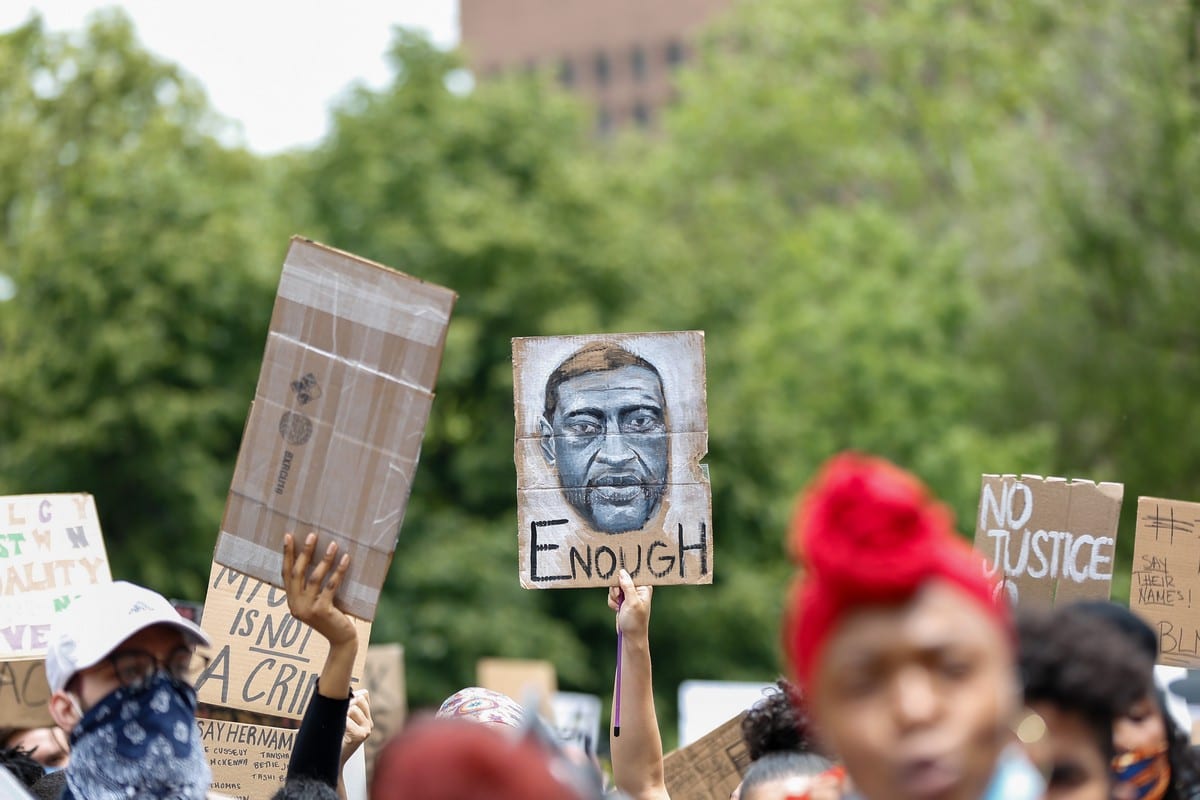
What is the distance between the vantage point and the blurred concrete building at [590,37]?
254 ft

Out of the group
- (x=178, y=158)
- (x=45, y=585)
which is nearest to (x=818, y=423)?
(x=178, y=158)

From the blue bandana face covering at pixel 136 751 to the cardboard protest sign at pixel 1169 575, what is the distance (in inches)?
118

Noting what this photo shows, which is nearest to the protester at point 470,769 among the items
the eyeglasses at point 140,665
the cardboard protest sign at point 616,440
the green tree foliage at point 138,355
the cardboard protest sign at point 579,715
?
the eyeglasses at point 140,665

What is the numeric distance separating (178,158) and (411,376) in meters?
19.9

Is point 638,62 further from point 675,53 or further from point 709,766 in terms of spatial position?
point 709,766

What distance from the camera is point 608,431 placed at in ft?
15.4

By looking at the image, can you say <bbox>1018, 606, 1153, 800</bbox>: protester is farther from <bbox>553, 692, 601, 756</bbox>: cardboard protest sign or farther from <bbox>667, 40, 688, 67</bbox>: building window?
<bbox>667, 40, 688, 67</bbox>: building window

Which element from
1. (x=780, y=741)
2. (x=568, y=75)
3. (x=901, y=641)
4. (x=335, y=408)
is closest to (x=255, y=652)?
(x=335, y=408)

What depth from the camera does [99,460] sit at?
57.9ft

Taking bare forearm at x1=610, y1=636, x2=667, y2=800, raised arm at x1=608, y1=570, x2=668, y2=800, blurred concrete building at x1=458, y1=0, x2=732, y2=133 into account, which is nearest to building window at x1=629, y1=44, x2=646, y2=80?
blurred concrete building at x1=458, y1=0, x2=732, y2=133

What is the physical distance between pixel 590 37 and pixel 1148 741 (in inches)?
3091

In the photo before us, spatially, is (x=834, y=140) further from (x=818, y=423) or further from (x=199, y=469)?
(x=199, y=469)

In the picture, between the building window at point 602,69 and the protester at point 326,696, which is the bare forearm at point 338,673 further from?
the building window at point 602,69

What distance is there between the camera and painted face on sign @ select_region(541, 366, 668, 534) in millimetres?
4648
